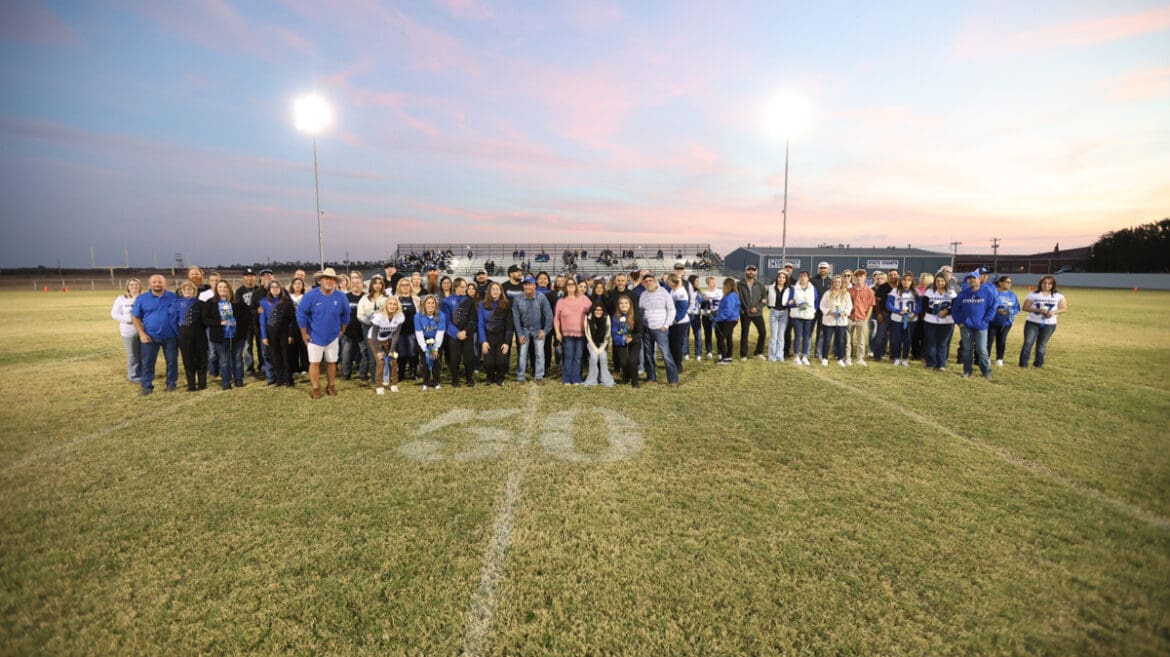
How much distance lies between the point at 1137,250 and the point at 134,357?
94765mm

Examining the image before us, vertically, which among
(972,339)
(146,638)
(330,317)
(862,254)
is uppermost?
(862,254)

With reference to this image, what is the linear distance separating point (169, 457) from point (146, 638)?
3062 millimetres

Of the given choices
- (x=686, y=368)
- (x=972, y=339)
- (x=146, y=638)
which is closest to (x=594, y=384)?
(x=686, y=368)

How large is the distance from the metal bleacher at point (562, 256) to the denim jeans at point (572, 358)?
35.6 meters

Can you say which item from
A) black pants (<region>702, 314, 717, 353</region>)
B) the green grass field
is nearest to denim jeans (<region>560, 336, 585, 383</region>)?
the green grass field

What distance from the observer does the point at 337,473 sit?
450cm

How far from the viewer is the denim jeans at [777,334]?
9.81m

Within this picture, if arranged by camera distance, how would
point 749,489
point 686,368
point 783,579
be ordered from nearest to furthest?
point 783,579, point 749,489, point 686,368

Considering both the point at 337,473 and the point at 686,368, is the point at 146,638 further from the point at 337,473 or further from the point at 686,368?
the point at 686,368

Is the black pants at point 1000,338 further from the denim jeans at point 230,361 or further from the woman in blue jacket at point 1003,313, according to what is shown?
the denim jeans at point 230,361

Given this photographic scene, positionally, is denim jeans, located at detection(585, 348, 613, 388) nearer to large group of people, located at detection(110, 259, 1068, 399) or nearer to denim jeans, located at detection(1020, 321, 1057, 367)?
large group of people, located at detection(110, 259, 1068, 399)

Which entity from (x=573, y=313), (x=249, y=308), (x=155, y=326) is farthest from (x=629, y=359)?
(x=155, y=326)

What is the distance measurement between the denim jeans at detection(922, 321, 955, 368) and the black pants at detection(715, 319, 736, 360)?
11.9ft

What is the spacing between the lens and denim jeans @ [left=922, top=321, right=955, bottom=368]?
29.3ft
